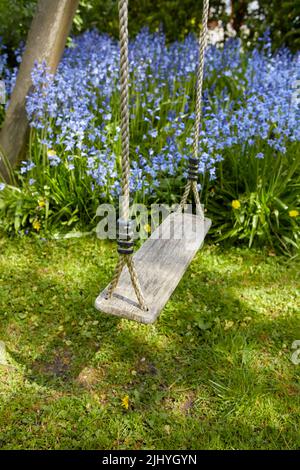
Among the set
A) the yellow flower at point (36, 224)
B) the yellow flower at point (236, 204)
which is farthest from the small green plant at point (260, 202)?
the yellow flower at point (36, 224)

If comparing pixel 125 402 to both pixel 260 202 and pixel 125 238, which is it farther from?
pixel 260 202

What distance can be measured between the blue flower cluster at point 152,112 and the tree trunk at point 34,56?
0.12m

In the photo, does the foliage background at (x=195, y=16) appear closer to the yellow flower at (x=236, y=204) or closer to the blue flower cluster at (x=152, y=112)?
the blue flower cluster at (x=152, y=112)

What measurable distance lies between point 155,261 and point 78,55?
2.86 m

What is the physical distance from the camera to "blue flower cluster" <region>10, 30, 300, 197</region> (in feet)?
12.5

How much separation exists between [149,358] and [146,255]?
0.65m

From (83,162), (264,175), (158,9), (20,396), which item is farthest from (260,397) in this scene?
(158,9)

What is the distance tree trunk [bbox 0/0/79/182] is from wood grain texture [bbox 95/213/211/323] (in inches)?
66.5

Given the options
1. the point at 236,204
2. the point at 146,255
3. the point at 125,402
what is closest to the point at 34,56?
the point at 236,204

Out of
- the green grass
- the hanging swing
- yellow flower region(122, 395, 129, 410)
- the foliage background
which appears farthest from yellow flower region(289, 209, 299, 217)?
the foliage background

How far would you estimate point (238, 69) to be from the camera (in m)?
5.16

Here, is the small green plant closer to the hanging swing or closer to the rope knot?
the hanging swing
